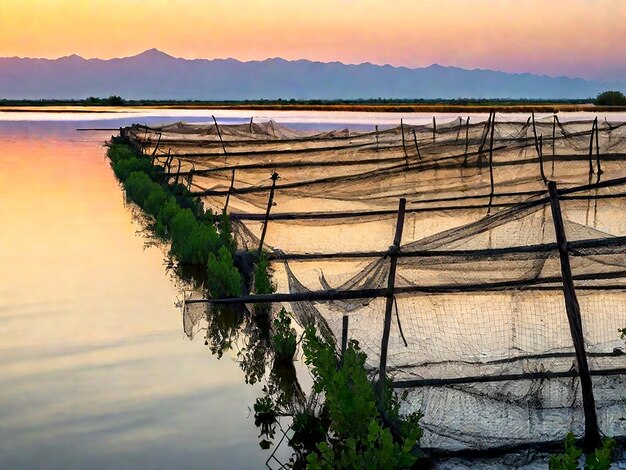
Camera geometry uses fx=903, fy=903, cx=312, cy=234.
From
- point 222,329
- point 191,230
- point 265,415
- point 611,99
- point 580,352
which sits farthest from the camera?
point 611,99

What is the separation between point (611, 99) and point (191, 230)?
6211 centimetres

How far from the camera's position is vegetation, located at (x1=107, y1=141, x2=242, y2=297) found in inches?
347

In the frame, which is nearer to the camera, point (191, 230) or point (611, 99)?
point (191, 230)

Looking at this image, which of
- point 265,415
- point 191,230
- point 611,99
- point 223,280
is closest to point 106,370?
point 265,415

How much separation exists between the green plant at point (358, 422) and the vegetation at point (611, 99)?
65212 millimetres

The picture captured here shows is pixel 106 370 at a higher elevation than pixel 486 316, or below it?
below

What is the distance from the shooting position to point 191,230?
1165cm

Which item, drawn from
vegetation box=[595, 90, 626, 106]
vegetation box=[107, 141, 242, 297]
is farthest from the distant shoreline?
vegetation box=[107, 141, 242, 297]

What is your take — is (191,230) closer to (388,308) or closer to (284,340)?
(284,340)

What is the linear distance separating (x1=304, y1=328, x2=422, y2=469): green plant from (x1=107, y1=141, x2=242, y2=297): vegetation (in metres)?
3.50

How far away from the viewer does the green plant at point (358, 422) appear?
13.5ft

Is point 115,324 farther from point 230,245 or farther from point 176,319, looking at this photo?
point 230,245

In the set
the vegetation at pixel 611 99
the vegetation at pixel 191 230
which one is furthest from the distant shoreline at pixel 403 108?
the vegetation at pixel 191 230

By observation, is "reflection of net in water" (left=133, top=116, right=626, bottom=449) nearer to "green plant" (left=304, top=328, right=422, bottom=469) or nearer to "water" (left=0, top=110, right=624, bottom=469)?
"green plant" (left=304, top=328, right=422, bottom=469)
